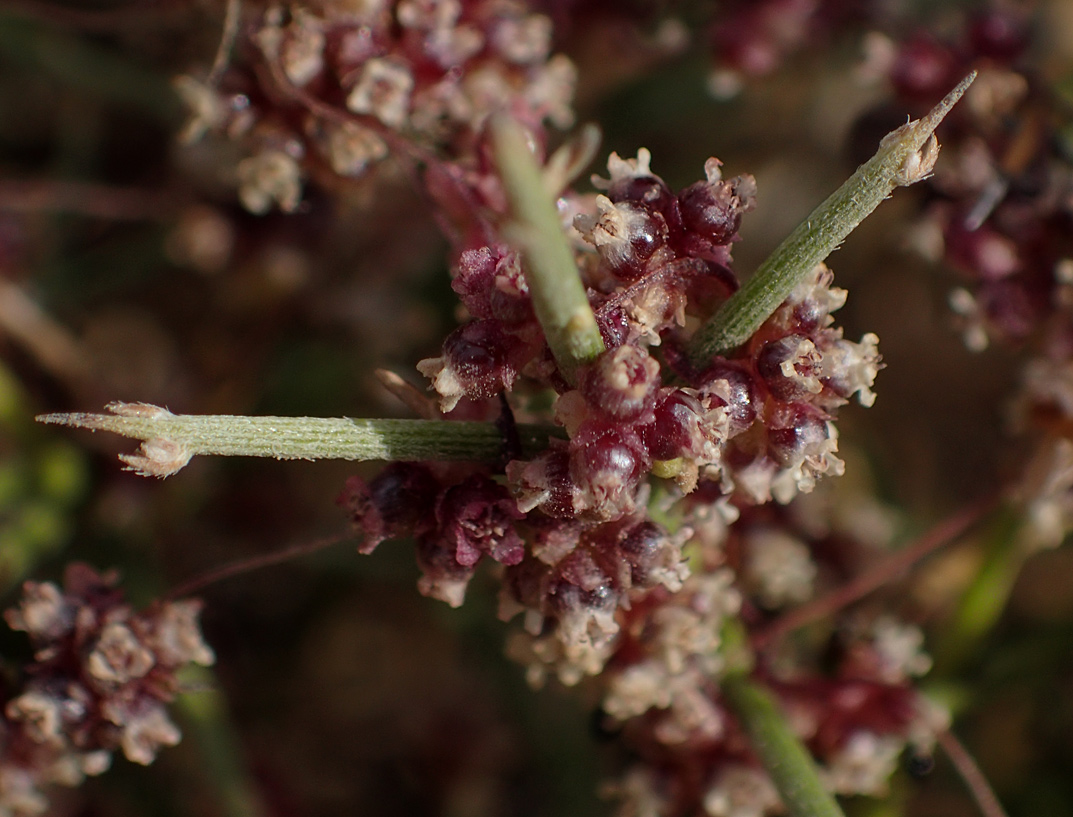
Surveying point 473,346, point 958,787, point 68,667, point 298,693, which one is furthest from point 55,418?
point 958,787

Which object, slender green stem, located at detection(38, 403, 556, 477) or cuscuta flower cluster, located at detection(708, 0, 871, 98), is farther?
cuscuta flower cluster, located at detection(708, 0, 871, 98)

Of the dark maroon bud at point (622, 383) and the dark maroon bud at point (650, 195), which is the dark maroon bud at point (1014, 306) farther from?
the dark maroon bud at point (622, 383)

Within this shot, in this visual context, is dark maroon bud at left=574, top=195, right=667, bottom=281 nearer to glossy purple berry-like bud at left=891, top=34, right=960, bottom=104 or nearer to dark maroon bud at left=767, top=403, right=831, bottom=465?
dark maroon bud at left=767, top=403, right=831, bottom=465

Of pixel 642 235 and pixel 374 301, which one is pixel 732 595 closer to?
pixel 642 235

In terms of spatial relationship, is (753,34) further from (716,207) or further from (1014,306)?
(716,207)

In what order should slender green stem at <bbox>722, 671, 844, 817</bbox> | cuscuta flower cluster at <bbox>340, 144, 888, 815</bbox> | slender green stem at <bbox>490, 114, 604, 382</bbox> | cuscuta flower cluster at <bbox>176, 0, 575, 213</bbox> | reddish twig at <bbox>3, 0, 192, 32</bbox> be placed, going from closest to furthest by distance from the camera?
slender green stem at <bbox>490, 114, 604, 382</bbox>, cuscuta flower cluster at <bbox>340, 144, 888, 815</bbox>, slender green stem at <bbox>722, 671, 844, 817</bbox>, cuscuta flower cluster at <bbox>176, 0, 575, 213</bbox>, reddish twig at <bbox>3, 0, 192, 32</bbox>

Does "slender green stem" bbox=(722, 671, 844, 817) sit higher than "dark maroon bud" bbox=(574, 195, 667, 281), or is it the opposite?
"dark maroon bud" bbox=(574, 195, 667, 281)

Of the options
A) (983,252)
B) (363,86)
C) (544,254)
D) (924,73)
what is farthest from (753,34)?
(544,254)

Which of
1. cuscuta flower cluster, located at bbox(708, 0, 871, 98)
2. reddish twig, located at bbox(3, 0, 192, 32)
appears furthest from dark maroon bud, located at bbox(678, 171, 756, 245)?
reddish twig, located at bbox(3, 0, 192, 32)
